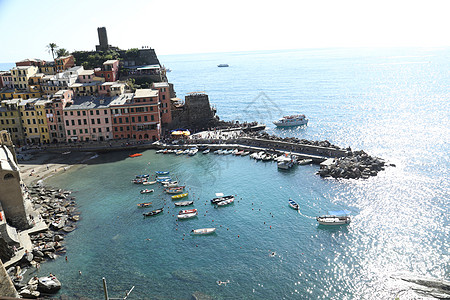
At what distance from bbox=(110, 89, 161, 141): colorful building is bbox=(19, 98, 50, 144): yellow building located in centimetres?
1833

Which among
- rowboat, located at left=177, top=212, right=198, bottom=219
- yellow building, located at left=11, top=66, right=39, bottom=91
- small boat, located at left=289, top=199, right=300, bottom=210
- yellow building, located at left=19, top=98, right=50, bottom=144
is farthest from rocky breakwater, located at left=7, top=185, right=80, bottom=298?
yellow building, located at left=11, top=66, right=39, bottom=91

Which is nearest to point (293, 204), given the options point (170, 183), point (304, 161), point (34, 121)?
point (304, 161)

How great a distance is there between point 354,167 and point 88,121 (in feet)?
224

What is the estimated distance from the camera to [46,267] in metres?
46.7

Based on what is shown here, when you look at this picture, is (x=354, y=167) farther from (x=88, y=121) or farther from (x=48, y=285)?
(x=88, y=121)

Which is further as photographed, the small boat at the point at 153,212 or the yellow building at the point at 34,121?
the yellow building at the point at 34,121

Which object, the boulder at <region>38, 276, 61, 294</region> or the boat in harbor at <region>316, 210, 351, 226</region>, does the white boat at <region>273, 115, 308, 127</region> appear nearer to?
the boat in harbor at <region>316, 210, 351, 226</region>

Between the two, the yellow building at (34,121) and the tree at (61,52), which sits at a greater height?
the tree at (61,52)

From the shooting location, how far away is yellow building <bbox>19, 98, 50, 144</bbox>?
94062 millimetres

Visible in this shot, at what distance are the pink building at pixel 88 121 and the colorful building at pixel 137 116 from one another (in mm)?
2131

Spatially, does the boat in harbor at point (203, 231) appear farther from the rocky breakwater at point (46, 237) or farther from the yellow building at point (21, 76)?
the yellow building at point (21, 76)

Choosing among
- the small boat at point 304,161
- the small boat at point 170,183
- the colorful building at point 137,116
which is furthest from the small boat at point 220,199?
the colorful building at point 137,116

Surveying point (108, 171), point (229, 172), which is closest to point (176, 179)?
point (229, 172)

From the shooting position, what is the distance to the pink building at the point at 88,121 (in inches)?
3720
